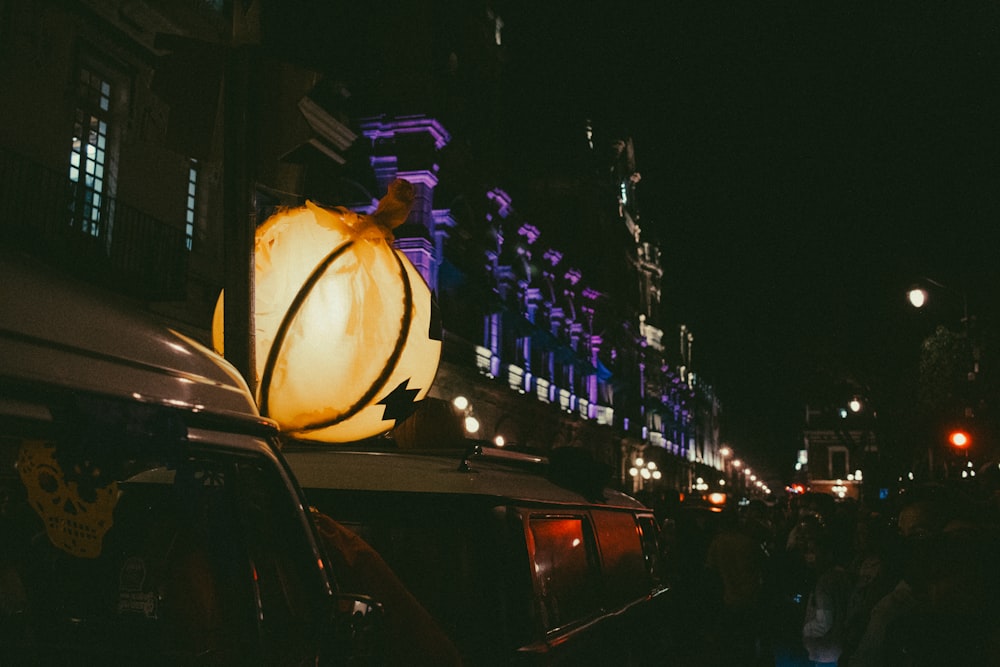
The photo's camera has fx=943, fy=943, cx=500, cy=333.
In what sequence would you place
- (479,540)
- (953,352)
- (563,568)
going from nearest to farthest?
1. (479,540)
2. (563,568)
3. (953,352)

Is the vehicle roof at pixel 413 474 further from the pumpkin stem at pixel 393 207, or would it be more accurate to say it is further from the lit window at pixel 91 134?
the lit window at pixel 91 134

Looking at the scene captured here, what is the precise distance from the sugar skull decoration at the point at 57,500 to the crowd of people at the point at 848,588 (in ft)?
9.94

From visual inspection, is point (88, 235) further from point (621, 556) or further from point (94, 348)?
point (94, 348)

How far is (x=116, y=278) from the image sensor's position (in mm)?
12570

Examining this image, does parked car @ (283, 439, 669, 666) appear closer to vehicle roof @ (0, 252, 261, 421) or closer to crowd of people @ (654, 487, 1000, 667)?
crowd of people @ (654, 487, 1000, 667)

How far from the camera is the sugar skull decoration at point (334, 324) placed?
13.1 feet

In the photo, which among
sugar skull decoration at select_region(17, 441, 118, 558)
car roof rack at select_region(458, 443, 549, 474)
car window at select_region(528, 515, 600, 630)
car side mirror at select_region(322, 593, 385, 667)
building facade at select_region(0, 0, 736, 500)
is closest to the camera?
sugar skull decoration at select_region(17, 441, 118, 558)

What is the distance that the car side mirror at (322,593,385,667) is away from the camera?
2793 millimetres

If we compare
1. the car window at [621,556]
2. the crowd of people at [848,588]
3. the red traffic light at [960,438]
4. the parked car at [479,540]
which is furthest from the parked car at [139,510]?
the red traffic light at [960,438]

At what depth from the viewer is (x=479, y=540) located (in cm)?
410

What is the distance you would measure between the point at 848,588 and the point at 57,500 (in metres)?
7.74

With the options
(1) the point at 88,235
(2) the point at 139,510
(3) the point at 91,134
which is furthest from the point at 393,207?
(3) the point at 91,134

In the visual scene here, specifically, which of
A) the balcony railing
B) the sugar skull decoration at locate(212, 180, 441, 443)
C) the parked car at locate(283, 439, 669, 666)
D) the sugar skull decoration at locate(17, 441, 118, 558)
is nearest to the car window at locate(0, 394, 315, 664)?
the sugar skull decoration at locate(17, 441, 118, 558)

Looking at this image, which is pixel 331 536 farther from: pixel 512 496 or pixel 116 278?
pixel 116 278
